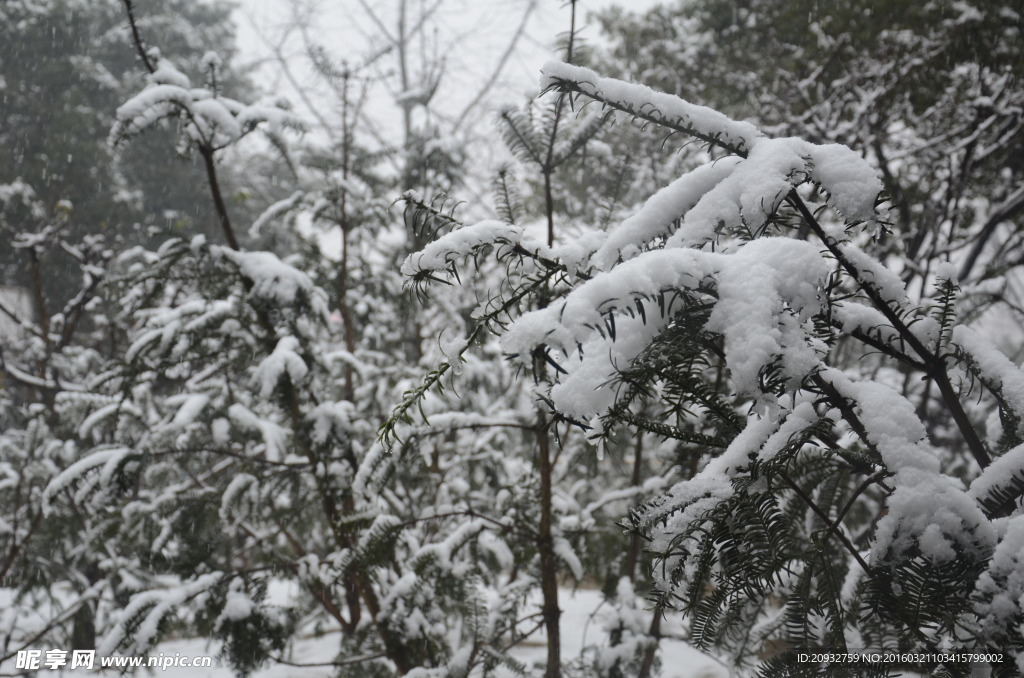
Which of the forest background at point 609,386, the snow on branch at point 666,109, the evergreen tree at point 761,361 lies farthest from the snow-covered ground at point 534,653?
the snow on branch at point 666,109

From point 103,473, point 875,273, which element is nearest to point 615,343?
point 875,273

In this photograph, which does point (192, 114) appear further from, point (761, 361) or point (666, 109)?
point (761, 361)

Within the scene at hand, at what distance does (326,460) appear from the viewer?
6.89 feet

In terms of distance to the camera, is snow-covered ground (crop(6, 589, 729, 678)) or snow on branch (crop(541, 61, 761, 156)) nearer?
snow on branch (crop(541, 61, 761, 156))

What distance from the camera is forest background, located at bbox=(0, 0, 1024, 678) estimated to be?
69 cm

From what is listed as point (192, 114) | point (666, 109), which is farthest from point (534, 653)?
point (666, 109)

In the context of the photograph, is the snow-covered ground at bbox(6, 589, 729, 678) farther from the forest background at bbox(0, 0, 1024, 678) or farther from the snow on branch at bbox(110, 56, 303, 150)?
the snow on branch at bbox(110, 56, 303, 150)

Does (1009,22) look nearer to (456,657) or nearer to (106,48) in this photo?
(456,657)

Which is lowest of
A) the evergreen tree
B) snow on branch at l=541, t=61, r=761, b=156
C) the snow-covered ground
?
the snow-covered ground

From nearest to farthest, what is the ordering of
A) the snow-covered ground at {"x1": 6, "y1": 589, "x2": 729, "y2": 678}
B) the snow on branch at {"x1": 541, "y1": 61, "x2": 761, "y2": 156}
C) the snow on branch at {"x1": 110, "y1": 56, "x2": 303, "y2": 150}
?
the snow on branch at {"x1": 541, "y1": 61, "x2": 761, "y2": 156}
the snow on branch at {"x1": 110, "y1": 56, "x2": 303, "y2": 150}
the snow-covered ground at {"x1": 6, "y1": 589, "x2": 729, "y2": 678}

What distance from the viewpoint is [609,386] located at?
2.04 ft

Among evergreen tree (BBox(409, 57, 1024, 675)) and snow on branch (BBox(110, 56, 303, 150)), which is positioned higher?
snow on branch (BBox(110, 56, 303, 150))

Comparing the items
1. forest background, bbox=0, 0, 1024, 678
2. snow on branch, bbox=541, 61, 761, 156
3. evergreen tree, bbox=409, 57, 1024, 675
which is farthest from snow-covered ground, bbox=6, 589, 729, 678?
snow on branch, bbox=541, 61, 761, 156

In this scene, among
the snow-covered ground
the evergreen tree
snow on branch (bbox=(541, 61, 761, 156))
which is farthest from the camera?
the snow-covered ground
